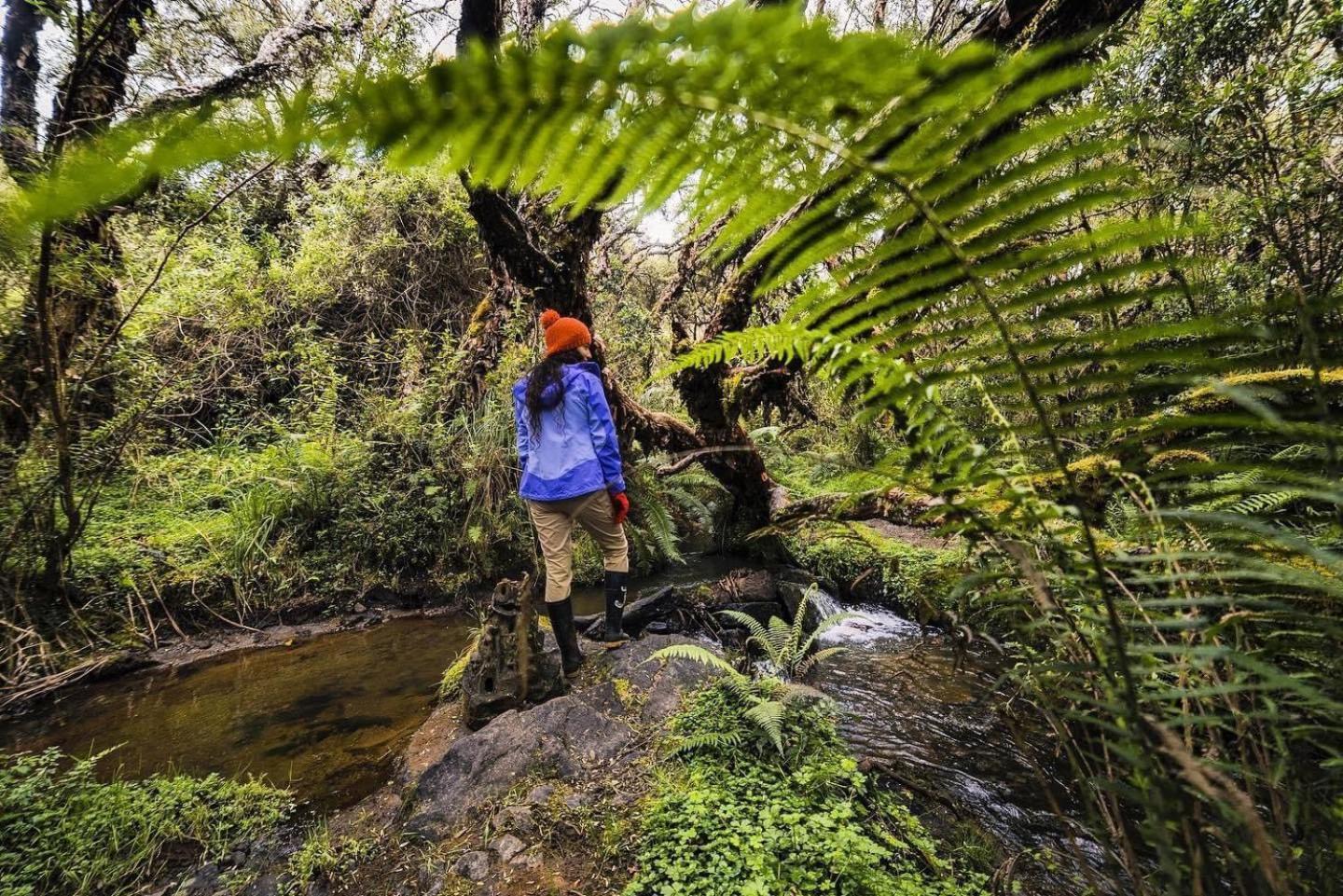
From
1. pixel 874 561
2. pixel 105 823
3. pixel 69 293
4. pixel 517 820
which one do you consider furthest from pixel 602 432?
pixel 69 293

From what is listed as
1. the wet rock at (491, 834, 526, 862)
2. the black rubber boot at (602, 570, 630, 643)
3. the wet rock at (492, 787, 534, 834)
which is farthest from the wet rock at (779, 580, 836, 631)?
the wet rock at (491, 834, 526, 862)

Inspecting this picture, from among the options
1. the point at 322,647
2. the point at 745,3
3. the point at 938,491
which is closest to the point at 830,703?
the point at 938,491

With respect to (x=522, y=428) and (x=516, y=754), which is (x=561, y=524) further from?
(x=516, y=754)

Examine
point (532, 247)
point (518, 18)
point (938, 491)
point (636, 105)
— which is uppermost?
point (518, 18)

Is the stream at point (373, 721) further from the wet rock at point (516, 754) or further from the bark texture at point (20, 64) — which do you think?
the bark texture at point (20, 64)

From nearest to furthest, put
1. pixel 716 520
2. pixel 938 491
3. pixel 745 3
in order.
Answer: pixel 745 3, pixel 938 491, pixel 716 520

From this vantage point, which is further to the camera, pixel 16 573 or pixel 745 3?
pixel 16 573

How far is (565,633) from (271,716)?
7.55 ft

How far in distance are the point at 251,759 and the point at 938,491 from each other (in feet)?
14.6

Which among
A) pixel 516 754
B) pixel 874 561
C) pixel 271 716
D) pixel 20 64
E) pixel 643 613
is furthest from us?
pixel 874 561

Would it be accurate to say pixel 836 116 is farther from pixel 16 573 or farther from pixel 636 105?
pixel 16 573

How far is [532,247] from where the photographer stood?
4484 mm

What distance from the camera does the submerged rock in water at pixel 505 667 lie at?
332 centimetres

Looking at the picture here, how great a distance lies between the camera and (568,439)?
356 cm
